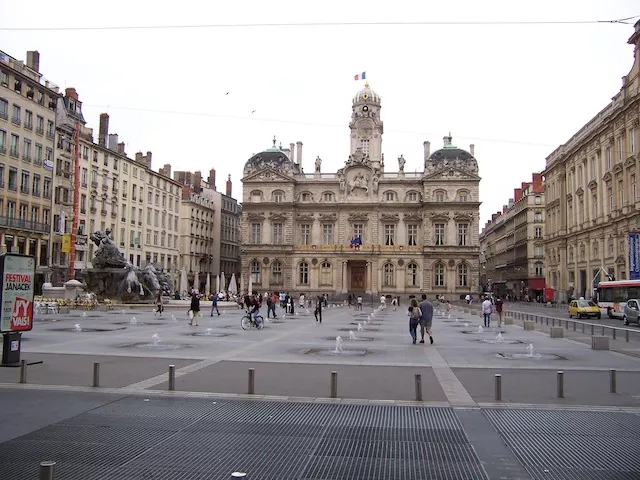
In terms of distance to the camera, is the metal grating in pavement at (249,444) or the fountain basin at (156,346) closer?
the metal grating in pavement at (249,444)

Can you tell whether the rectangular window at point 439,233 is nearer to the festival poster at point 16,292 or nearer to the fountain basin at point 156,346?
the fountain basin at point 156,346

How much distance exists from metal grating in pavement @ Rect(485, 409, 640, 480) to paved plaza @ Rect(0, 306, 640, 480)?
3cm

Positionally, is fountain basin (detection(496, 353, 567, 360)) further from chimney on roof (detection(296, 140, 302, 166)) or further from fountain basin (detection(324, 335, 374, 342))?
chimney on roof (detection(296, 140, 302, 166))

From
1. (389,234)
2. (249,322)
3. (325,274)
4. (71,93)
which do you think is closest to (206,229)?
(325,274)

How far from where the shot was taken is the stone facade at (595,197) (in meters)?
53.9

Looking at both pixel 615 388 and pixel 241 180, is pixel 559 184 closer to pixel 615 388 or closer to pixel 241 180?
pixel 241 180

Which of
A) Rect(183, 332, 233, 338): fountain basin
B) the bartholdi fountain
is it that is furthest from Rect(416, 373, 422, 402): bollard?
the bartholdi fountain

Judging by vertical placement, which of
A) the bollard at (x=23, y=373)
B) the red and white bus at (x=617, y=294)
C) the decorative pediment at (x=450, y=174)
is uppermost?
the decorative pediment at (x=450, y=174)

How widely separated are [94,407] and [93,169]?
6217 centimetres

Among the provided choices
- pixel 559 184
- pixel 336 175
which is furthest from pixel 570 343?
pixel 336 175

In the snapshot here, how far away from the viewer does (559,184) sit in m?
77.2

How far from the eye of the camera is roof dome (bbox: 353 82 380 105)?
95.9 meters

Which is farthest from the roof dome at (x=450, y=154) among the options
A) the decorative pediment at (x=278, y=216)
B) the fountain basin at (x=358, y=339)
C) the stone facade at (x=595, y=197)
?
the fountain basin at (x=358, y=339)

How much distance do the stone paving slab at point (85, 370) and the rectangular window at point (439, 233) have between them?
73.5m
